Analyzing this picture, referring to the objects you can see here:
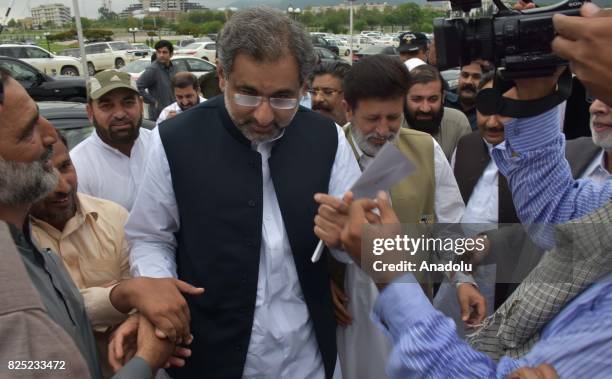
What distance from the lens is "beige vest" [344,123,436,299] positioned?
235 cm

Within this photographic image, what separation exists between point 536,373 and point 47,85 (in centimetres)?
1346

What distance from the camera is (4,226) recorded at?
4.01ft

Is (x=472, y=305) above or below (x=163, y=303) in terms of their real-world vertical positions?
below

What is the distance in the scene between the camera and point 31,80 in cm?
1265

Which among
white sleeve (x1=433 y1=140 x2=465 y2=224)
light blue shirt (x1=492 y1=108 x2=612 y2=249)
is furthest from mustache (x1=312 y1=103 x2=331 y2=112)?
light blue shirt (x1=492 y1=108 x2=612 y2=249)

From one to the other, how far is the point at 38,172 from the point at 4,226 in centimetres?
36

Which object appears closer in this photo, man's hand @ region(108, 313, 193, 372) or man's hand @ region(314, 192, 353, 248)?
man's hand @ region(314, 192, 353, 248)

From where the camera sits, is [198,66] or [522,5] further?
[198,66]

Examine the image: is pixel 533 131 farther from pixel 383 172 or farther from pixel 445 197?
pixel 445 197

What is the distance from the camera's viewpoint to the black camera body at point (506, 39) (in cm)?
133

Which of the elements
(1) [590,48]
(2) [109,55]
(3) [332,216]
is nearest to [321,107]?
(3) [332,216]

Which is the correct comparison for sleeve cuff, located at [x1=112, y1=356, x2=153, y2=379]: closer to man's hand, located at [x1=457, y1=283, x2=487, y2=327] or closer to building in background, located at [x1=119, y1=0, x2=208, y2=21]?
man's hand, located at [x1=457, y1=283, x2=487, y2=327]

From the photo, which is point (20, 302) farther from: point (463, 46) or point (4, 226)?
point (463, 46)

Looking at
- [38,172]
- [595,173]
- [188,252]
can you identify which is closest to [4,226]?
[38,172]
